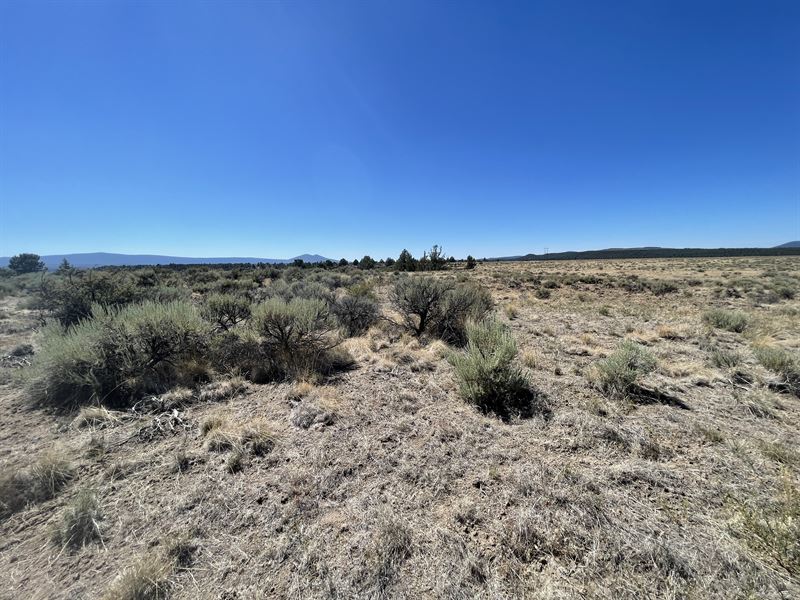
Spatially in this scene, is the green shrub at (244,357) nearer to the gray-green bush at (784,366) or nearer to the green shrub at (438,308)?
the green shrub at (438,308)

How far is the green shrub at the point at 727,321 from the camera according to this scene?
8.60 meters

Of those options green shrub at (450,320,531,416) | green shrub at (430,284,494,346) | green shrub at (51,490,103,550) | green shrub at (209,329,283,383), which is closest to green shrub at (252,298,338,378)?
green shrub at (209,329,283,383)

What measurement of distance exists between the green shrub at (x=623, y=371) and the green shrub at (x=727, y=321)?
5.73m

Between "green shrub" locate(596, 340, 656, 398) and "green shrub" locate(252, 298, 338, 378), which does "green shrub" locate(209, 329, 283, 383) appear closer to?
"green shrub" locate(252, 298, 338, 378)

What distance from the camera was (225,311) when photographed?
25.0 ft

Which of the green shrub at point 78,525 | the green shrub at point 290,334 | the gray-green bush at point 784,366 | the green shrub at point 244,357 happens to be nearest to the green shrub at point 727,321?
the gray-green bush at point 784,366

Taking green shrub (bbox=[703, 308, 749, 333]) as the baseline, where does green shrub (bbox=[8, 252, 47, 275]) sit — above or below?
above

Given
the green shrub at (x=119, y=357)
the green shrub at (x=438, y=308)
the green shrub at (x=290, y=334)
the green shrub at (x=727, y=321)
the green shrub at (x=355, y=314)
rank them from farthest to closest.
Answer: the green shrub at (x=355, y=314) → the green shrub at (x=438, y=308) → the green shrub at (x=727, y=321) → the green shrub at (x=290, y=334) → the green shrub at (x=119, y=357)

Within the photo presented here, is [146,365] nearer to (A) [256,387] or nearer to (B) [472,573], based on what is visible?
(A) [256,387]

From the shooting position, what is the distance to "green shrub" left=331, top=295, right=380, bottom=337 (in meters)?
9.02

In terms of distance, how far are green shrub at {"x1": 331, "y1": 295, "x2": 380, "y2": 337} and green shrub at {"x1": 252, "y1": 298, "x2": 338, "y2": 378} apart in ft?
7.21

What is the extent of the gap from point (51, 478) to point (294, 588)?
289cm

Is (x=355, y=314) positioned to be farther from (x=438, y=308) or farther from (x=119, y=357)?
(x=119, y=357)

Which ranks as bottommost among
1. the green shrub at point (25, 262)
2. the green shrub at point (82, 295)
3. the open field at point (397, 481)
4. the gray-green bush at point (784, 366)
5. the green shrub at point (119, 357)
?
the open field at point (397, 481)
